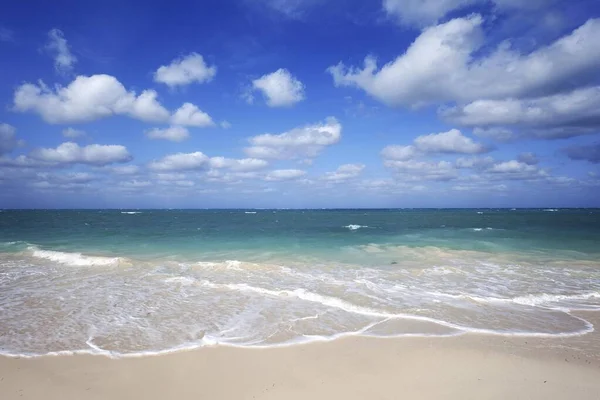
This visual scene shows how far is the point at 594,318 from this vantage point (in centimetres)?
905

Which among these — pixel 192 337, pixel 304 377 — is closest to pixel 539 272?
pixel 304 377

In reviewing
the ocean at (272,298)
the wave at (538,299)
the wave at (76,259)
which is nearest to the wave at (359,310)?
the ocean at (272,298)

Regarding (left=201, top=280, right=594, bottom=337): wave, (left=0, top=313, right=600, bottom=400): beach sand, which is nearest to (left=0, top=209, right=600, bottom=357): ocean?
(left=201, top=280, right=594, bottom=337): wave

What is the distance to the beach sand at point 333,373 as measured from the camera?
17.6 ft

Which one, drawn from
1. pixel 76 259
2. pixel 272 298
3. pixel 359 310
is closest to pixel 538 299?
pixel 359 310

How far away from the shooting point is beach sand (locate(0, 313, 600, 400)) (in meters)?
5.38

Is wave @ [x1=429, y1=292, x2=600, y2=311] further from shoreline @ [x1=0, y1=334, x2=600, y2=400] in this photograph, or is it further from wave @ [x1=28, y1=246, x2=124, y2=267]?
wave @ [x1=28, y1=246, x2=124, y2=267]

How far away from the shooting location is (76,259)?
18.7 meters

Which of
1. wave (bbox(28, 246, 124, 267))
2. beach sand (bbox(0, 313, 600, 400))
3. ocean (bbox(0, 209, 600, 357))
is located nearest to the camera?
beach sand (bbox(0, 313, 600, 400))

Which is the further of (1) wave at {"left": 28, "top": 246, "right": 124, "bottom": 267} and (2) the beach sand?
(1) wave at {"left": 28, "top": 246, "right": 124, "bottom": 267}

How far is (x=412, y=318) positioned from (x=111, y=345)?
7.85 meters

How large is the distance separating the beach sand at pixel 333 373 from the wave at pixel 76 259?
482 inches

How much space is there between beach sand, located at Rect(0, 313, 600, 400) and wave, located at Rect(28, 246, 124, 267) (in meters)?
12.3

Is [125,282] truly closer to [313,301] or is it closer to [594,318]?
[313,301]
